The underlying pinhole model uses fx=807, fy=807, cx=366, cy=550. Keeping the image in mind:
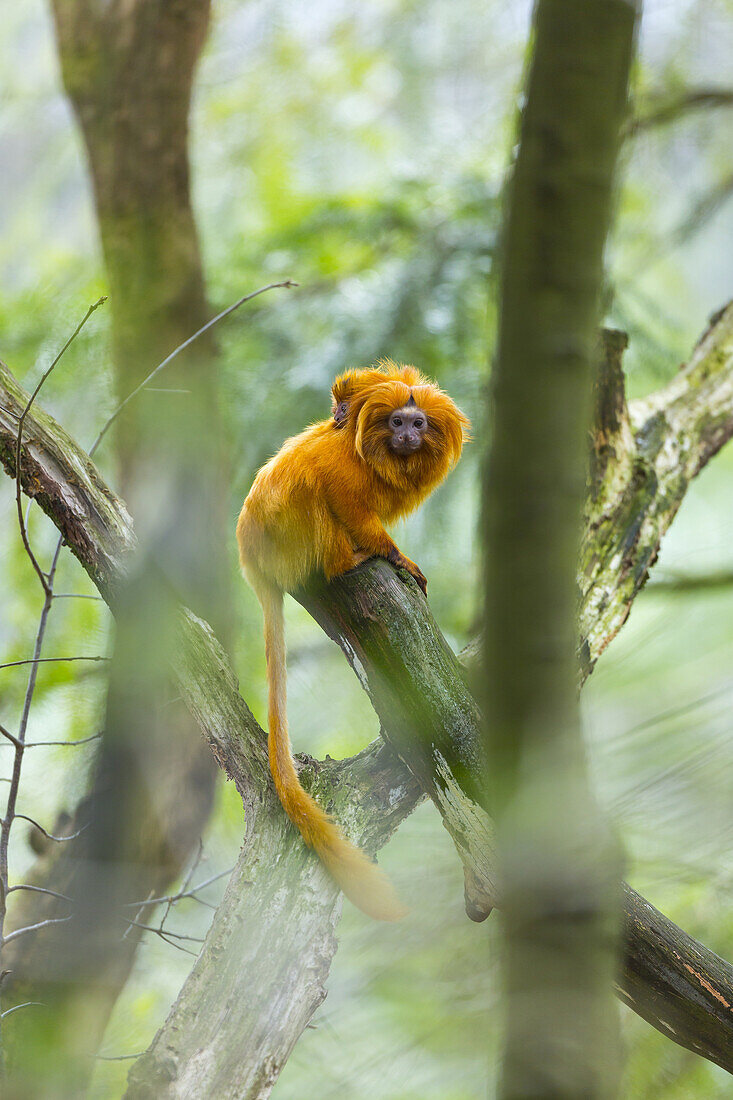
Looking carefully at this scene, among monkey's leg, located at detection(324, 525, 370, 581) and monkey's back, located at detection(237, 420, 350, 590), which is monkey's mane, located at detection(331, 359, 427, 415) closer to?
monkey's back, located at detection(237, 420, 350, 590)

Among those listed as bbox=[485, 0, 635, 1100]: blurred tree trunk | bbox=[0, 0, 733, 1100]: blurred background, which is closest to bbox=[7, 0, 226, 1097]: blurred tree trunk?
bbox=[0, 0, 733, 1100]: blurred background

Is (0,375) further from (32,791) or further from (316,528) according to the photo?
(32,791)

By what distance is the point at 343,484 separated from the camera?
104 centimetres

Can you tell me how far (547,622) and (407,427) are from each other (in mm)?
763

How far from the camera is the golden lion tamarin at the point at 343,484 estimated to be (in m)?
1.01

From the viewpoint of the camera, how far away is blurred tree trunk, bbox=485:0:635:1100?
26 centimetres

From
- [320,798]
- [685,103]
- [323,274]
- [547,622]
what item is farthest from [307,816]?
[323,274]

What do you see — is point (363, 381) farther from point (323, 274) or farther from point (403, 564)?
point (323, 274)

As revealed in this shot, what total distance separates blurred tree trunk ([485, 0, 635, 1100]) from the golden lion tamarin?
708 millimetres

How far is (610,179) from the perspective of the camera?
10.1 inches

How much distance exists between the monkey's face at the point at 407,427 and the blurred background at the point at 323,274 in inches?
6.0

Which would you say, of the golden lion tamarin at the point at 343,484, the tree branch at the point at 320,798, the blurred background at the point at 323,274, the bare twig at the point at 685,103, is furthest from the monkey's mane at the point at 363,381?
the bare twig at the point at 685,103

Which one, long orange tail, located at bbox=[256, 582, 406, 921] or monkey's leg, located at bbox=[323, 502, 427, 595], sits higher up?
monkey's leg, located at bbox=[323, 502, 427, 595]

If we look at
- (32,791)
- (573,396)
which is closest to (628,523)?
(573,396)
